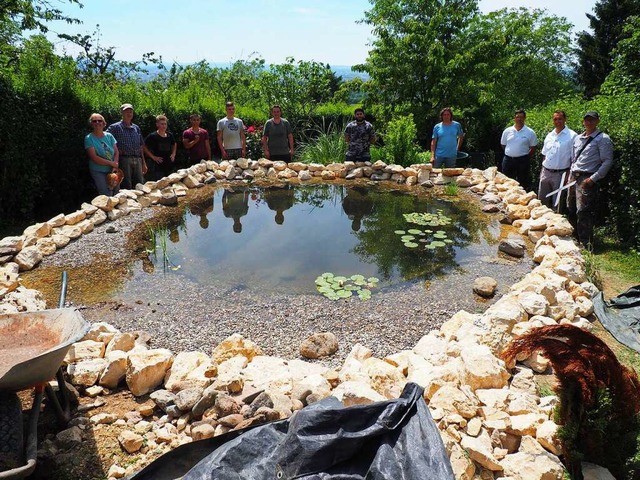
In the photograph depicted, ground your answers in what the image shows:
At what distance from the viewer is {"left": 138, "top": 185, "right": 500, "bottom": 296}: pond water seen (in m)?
5.17

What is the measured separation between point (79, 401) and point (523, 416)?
8.58 feet

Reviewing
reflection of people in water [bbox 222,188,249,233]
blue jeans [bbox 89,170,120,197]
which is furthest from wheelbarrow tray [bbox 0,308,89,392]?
blue jeans [bbox 89,170,120,197]

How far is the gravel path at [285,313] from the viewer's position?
12.6 ft

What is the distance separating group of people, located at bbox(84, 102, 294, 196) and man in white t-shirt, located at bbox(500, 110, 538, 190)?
3973 mm

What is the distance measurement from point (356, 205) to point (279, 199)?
1.36 metres

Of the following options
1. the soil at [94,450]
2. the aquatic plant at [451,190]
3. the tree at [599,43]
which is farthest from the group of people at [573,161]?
the tree at [599,43]

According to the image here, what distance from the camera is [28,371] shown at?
2.25 meters

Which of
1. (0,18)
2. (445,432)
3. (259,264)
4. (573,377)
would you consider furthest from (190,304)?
(0,18)

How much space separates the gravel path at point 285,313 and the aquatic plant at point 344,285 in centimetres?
9

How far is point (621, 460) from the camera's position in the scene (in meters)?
2.17

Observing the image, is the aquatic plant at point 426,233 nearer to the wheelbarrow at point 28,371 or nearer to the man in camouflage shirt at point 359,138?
the man in camouflage shirt at point 359,138

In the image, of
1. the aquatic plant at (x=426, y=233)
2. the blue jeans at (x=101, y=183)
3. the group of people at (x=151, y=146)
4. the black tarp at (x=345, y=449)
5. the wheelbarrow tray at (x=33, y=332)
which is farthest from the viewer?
the blue jeans at (x=101, y=183)

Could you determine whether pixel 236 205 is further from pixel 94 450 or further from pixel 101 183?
pixel 94 450

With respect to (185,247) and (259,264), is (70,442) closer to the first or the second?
(259,264)
